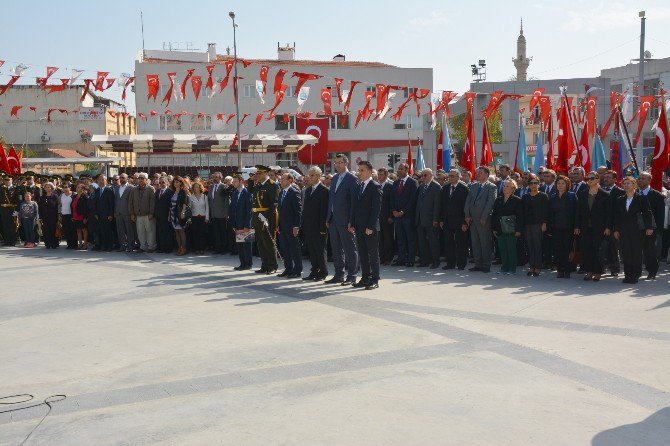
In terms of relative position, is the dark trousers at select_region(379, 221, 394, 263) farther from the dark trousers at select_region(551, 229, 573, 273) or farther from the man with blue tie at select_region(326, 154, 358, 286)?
the dark trousers at select_region(551, 229, 573, 273)

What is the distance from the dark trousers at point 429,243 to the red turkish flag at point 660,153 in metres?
4.01

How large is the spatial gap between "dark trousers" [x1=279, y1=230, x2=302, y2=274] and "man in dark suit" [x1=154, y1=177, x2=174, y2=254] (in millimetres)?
5317

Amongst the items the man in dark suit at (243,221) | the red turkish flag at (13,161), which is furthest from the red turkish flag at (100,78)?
the man in dark suit at (243,221)

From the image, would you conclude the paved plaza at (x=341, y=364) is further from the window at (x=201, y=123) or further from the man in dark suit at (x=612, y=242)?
the window at (x=201, y=123)

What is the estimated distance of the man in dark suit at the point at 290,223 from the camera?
13.5 m

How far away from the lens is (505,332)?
8570 mm

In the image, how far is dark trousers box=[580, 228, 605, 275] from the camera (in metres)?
12.7

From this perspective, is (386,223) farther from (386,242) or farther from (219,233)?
(219,233)

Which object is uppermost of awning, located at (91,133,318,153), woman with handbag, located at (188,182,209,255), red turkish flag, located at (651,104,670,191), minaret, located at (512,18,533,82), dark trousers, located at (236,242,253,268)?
minaret, located at (512,18,533,82)

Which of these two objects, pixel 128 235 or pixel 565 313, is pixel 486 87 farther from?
pixel 565 313

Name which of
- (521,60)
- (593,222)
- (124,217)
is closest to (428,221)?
(593,222)

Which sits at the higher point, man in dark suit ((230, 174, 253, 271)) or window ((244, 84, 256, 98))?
window ((244, 84, 256, 98))

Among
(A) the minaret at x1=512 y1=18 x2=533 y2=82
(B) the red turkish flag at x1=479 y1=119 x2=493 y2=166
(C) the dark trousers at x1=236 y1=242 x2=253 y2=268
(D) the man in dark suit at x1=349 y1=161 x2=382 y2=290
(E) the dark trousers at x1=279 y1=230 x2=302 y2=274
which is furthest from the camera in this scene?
(A) the minaret at x1=512 y1=18 x2=533 y2=82

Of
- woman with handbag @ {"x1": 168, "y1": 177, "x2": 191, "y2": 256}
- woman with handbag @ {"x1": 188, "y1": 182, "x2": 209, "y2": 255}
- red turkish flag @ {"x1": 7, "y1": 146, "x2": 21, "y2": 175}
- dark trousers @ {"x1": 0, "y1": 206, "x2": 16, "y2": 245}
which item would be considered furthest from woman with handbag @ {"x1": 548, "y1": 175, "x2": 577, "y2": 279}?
red turkish flag @ {"x1": 7, "y1": 146, "x2": 21, "y2": 175}
